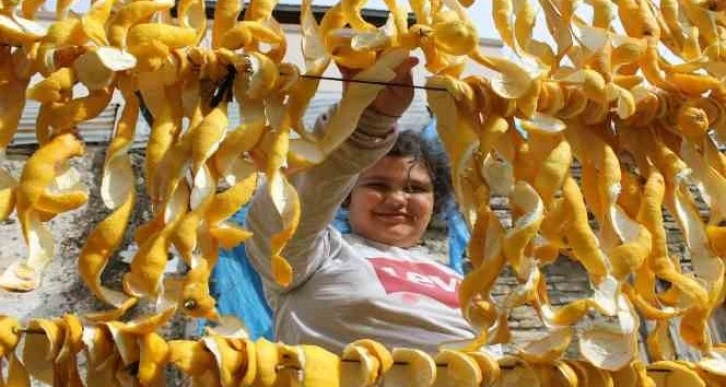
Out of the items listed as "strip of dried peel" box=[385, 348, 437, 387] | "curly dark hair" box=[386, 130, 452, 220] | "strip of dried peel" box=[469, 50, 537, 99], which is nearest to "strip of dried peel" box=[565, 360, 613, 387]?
"strip of dried peel" box=[385, 348, 437, 387]

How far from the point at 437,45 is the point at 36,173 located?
0.35 m

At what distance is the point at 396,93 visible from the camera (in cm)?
91

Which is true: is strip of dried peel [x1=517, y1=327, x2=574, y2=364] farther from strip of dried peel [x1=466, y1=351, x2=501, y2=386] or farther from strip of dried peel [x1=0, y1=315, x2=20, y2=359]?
strip of dried peel [x1=0, y1=315, x2=20, y2=359]

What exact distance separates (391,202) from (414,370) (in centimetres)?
76

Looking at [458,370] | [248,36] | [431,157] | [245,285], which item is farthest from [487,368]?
[245,285]

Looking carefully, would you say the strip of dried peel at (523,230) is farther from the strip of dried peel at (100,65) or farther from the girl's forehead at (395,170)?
the girl's forehead at (395,170)

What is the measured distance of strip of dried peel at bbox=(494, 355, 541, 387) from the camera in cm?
77

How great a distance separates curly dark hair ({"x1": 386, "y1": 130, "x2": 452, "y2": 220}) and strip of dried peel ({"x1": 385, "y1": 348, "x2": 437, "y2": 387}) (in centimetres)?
73

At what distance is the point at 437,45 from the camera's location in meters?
0.82

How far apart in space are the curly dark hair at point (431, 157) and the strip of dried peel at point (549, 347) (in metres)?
0.70

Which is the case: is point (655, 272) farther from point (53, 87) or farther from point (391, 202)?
point (391, 202)

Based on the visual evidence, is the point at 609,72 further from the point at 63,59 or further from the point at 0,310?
the point at 0,310

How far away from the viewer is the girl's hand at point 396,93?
86 centimetres

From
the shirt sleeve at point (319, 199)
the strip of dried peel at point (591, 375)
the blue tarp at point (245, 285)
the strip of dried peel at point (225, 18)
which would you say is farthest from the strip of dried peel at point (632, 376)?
the blue tarp at point (245, 285)
